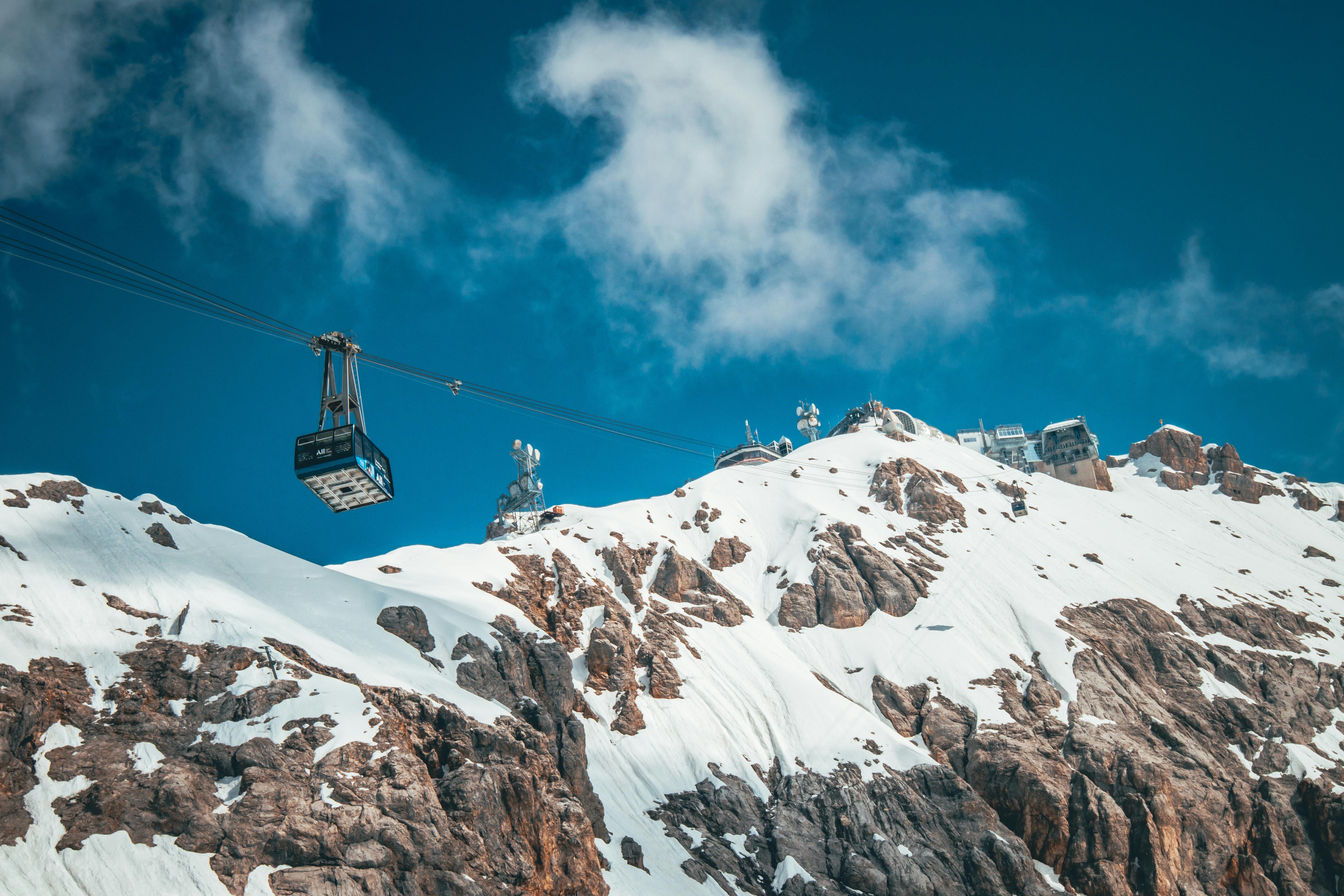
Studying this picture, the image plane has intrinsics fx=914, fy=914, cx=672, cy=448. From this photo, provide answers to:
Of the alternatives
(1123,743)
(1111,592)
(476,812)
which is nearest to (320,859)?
(476,812)

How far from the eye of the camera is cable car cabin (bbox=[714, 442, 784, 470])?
183 m

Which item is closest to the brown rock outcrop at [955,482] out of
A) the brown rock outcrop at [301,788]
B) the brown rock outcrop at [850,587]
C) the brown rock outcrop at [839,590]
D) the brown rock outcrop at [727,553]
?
the brown rock outcrop at [850,587]

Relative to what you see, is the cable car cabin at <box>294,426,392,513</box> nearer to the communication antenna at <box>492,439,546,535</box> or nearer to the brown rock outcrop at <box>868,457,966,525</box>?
the communication antenna at <box>492,439,546,535</box>

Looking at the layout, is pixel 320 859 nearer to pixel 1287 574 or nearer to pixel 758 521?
pixel 758 521

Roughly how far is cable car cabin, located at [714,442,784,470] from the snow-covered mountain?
143 feet

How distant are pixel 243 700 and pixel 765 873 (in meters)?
40.9

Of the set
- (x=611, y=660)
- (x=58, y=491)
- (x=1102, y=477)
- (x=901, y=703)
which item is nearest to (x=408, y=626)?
(x=611, y=660)

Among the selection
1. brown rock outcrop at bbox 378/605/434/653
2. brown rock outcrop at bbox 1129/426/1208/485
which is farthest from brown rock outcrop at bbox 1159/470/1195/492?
brown rock outcrop at bbox 378/605/434/653

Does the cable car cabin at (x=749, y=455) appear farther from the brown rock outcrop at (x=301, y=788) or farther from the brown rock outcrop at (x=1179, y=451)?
the brown rock outcrop at (x=301, y=788)

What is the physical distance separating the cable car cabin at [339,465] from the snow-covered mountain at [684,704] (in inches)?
673

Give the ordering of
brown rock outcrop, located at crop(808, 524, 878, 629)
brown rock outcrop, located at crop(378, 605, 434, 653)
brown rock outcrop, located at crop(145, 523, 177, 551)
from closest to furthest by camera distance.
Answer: brown rock outcrop, located at crop(145, 523, 177, 551)
brown rock outcrop, located at crop(378, 605, 434, 653)
brown rock outcrop, located at crop(808, 524, 878, 629)

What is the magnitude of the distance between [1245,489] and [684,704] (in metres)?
123

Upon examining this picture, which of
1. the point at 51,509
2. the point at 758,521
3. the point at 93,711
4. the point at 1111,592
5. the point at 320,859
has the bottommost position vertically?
the point at 320,859

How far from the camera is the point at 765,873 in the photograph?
71.3m
